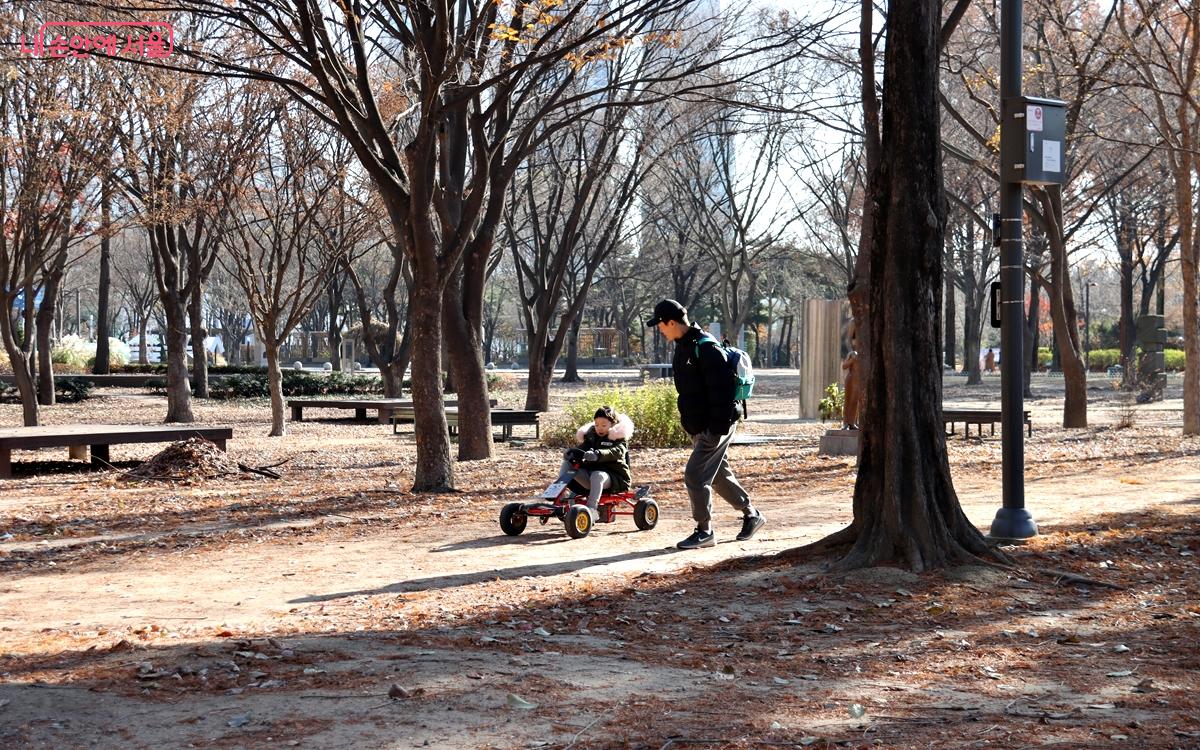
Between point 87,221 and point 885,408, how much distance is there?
18849 mm

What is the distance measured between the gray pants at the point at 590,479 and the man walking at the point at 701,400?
1.03m

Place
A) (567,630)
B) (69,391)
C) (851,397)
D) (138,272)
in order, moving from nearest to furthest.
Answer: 1. (567,630)
2. (851,397)
3. (69,391)
4. (138,272)

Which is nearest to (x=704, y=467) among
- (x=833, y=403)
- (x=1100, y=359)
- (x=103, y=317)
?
(x=833, y=403)

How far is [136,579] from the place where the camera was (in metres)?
8.07

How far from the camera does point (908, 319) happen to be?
779 cm

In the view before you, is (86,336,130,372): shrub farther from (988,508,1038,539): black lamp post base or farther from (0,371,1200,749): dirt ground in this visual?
(988,508,1038,539): black lamp post base

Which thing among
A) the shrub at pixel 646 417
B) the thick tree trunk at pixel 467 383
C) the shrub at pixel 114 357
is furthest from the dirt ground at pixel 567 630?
the shrub at pixel 114 357

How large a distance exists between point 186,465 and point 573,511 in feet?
22.4

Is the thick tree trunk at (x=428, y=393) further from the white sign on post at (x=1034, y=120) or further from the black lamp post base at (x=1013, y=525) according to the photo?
the white sign on post at (x=1034, y=120)

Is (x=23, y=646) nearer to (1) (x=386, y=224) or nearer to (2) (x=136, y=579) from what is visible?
(2) (x=136, y=579)

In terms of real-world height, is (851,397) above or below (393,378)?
below

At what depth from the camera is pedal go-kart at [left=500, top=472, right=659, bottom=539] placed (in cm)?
967

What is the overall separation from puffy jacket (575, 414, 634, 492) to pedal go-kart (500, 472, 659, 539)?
16 cm

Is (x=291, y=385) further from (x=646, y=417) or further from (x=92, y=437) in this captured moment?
(x=92, y=437)
